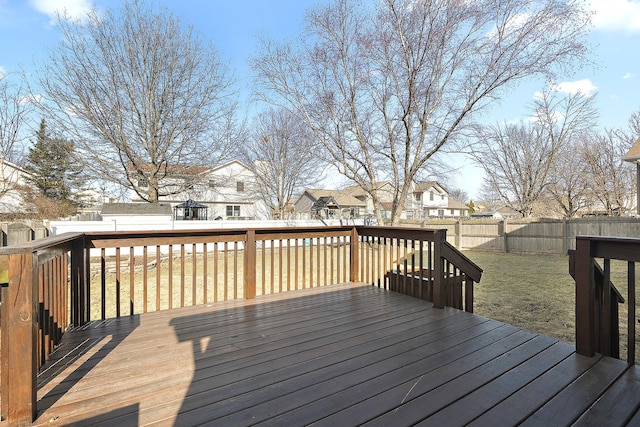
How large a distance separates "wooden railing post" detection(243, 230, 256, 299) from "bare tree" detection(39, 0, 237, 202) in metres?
10.3

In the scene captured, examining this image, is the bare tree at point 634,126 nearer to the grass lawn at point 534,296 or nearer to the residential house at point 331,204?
the grass lawn at point 534,296

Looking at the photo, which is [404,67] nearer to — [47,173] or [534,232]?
[534,232]

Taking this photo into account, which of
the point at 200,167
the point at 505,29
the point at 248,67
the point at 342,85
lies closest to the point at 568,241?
the point at 505,29

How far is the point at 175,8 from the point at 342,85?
21.9 feet

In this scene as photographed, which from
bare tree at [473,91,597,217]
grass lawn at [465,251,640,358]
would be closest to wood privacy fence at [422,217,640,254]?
grass lawn at [465,251,640,358]

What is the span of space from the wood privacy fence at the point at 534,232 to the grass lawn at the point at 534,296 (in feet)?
5.34

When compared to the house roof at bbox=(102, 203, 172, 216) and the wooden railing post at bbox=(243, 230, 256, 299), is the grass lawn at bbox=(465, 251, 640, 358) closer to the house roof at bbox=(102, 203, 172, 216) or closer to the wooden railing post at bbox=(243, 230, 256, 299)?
the wooden railing post at bbox=(243, 230, 256, 299)

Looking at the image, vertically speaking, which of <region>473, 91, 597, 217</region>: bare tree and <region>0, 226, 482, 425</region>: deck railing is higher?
<region>473, 91, 597, 217</region>: bare tree

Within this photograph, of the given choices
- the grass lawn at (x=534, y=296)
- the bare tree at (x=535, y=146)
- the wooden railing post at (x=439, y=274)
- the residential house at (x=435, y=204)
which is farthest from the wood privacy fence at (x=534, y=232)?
the residential house at (x=435, y=204)

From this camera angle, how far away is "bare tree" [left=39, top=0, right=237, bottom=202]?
1107 cm

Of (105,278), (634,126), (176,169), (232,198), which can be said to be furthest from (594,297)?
(232,198)

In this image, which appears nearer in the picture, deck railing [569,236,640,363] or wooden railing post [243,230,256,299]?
deck railing [569,236,640,363]

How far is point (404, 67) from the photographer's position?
33.1 ft

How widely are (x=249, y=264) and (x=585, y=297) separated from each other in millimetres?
3149
